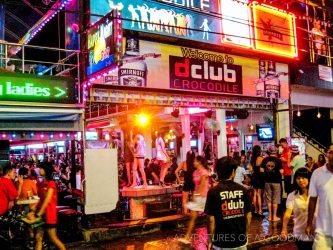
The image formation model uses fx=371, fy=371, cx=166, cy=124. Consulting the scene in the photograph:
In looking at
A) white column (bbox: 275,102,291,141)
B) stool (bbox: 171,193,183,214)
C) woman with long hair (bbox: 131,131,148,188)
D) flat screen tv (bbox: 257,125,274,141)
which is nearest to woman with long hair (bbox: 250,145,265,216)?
stool (bbox: 171,193,183,214)

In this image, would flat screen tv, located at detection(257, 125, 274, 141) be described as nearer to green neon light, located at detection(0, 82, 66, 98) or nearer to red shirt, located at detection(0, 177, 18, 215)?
green neon light, located at detection(0, 82, 66, 98)

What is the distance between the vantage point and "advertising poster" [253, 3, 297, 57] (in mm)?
15039

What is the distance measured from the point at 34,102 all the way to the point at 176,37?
5.62m

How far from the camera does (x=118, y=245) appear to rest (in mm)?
8945

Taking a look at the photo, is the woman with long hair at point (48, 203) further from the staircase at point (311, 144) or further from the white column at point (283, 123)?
the staircase at point (311, 144)

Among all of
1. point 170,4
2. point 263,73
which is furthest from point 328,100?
point 170,4

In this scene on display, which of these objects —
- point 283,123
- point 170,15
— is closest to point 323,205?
point 170,15

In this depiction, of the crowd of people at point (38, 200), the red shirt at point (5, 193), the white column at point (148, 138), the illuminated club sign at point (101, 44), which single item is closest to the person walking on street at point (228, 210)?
the crowd of people at point (38, 200)

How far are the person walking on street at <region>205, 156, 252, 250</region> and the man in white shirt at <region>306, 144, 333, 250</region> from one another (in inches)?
33.5

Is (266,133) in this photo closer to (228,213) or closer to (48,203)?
(48,203)

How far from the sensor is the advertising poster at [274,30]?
15.0 m

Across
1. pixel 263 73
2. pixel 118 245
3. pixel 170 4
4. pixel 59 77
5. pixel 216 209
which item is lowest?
pixel 118 245

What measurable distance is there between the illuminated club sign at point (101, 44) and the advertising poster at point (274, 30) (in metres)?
7.58

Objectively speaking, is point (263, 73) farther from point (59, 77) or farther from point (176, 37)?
point (59, 77)
